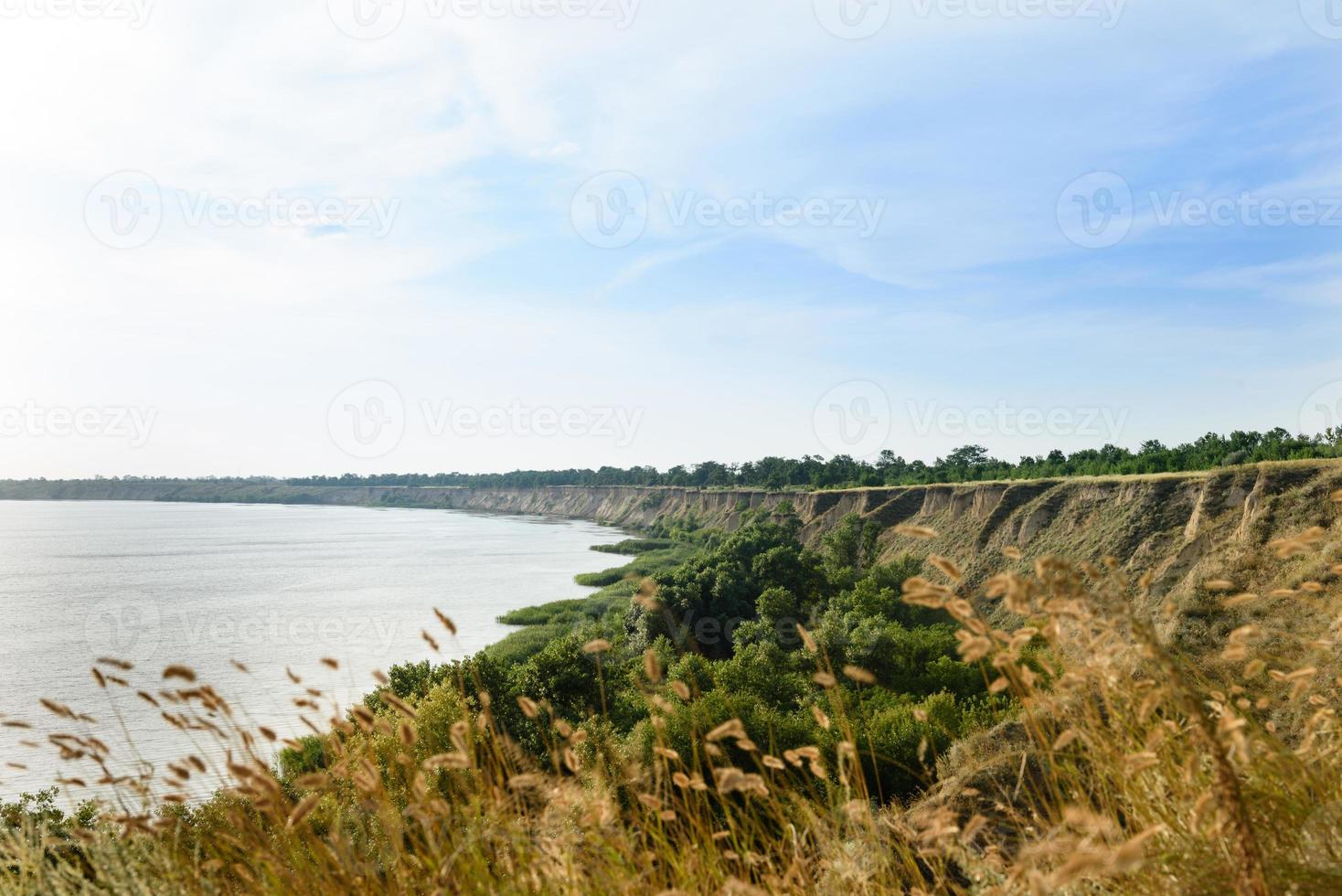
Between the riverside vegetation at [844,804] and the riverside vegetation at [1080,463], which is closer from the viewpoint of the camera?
the riverside vegetation at [844,804]

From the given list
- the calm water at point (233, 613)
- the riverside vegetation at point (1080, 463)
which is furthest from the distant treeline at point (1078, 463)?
the calm water at point (233, 613)

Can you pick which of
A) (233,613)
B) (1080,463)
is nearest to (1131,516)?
(1080,463)

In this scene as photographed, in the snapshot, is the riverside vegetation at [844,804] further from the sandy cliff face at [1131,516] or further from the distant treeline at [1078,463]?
the distant treeline at [1078,463]

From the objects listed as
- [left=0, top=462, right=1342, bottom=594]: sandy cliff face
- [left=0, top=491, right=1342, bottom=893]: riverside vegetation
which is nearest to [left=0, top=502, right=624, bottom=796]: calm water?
[left=0, top=491, right=1342, bottom=893]: riverside vegetation

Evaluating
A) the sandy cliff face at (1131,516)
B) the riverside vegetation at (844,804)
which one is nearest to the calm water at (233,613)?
the riverside vegetation at (844,804)

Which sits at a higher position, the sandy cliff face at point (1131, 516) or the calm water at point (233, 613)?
the sandy cliff face at point (1131, 516)

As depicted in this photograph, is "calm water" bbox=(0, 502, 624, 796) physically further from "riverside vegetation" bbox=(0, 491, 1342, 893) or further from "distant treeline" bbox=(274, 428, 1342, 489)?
"distant treeline" bbox=(274, 428, 1342, 489)

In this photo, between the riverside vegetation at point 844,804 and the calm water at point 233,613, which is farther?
the calm water at point 233,613

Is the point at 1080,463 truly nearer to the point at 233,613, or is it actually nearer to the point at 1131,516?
the point at 1131,516

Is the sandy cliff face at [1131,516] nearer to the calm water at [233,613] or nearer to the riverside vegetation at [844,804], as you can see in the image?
the riverside vegetation at [844,804]

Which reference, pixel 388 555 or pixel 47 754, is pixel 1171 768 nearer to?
pixel 47 754

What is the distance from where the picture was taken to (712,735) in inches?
141

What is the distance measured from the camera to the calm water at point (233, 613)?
40.7m

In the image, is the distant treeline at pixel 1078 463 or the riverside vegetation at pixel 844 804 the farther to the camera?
the distant treeline at pixel 1078 463
